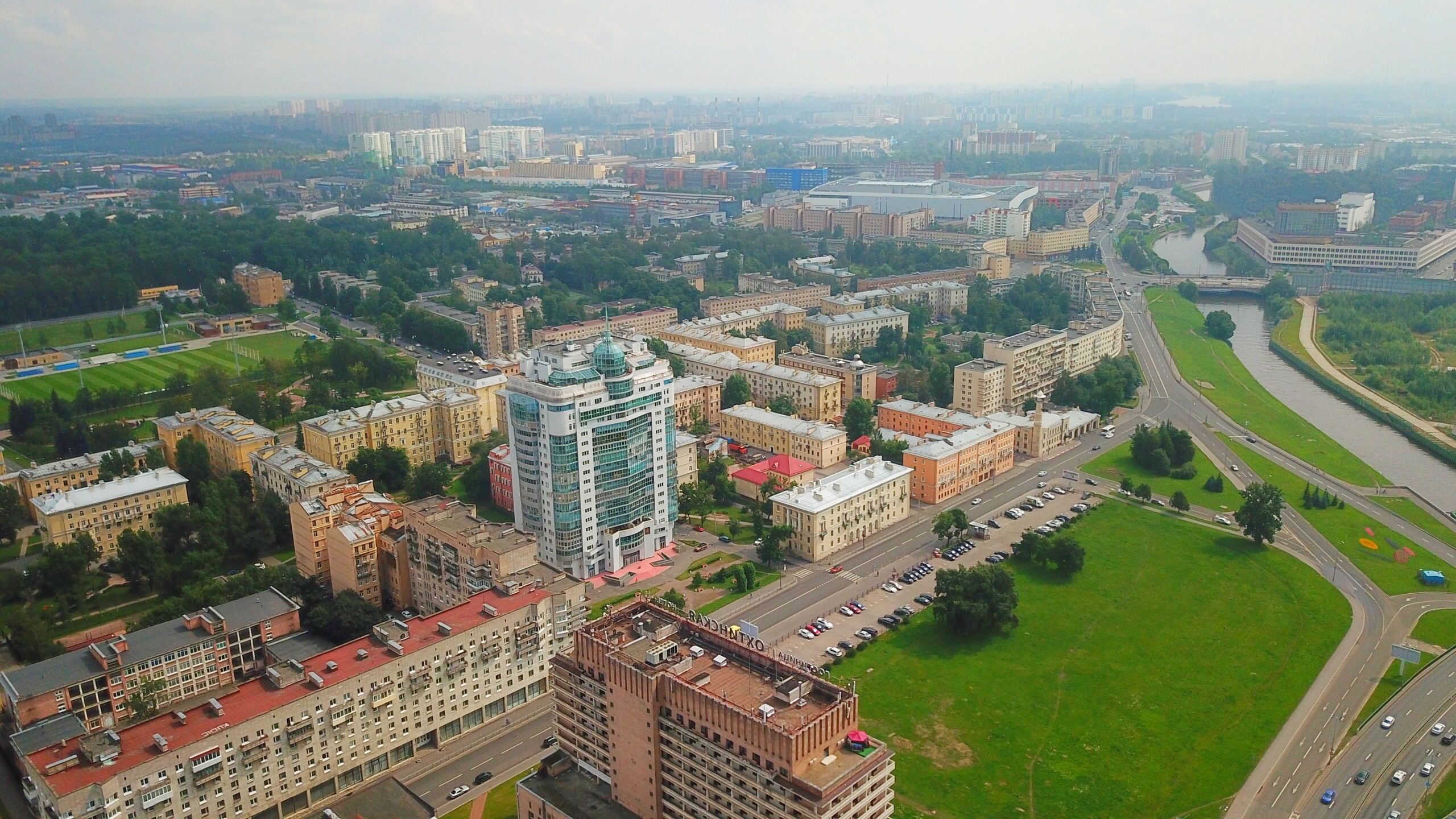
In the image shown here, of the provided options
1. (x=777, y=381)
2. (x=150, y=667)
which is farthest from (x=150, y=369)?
(x=150, y=667)

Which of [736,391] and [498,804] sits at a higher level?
[736,391]

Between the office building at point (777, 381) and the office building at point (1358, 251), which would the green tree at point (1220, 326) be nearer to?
the office building at point (1358, 251)

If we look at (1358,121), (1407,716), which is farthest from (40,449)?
(1358,121)

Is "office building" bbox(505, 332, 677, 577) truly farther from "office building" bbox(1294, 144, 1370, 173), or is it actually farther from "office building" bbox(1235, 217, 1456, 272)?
"office building" bbox(1294, 144, 1370, 173)

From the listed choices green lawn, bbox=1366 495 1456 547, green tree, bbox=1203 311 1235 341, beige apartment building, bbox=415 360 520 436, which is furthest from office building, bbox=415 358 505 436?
green tree, bbox=1203 311 1235 341

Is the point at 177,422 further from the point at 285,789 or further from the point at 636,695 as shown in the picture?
the point at 636,695

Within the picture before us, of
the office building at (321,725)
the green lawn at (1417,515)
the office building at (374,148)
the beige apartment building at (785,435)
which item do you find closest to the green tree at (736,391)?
the beige apartment building at (785,435)

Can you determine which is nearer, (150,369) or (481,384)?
(481,384)

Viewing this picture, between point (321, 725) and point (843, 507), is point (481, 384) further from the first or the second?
point (321, 725)
